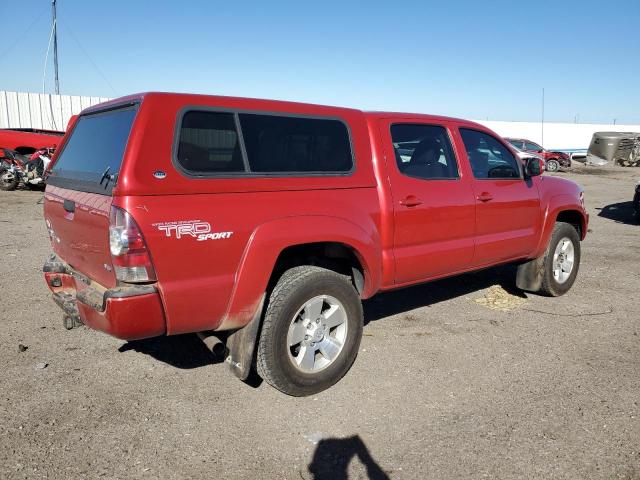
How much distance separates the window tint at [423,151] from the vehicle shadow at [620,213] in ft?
29.8

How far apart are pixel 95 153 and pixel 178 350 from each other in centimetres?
176

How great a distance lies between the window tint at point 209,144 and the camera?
299 centimetres

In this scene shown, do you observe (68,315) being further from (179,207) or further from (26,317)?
(26,317)

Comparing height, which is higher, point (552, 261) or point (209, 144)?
point (209, 144)

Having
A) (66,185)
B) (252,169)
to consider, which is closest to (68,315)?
(66,185)

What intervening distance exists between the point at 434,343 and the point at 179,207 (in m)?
2.62

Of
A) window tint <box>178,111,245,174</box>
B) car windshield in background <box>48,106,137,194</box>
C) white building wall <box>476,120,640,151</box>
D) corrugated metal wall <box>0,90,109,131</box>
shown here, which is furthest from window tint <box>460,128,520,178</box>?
white building wall <box>476,120,640,151</box>

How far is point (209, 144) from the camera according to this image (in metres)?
3.09

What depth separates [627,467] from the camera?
276 centimetres

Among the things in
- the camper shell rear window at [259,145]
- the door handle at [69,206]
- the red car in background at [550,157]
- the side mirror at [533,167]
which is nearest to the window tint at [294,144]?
the camper shell rear window at [259,145]

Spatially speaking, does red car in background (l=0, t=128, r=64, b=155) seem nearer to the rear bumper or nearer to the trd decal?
the rear bumper

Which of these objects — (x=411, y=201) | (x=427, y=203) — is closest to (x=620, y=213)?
(x=427, y=203)

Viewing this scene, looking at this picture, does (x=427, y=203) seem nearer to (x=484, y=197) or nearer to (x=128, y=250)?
(x=484, y=197)

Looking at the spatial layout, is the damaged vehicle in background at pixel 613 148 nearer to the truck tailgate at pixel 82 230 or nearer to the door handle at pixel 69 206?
the truck tailgate at pixel 82 230
